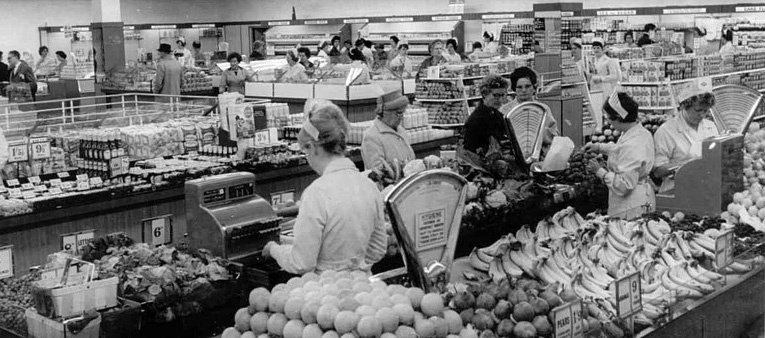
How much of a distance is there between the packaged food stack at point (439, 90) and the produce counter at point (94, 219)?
19.3 ft

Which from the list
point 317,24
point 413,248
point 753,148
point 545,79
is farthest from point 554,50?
point 317,24

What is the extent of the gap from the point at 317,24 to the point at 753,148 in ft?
67.2

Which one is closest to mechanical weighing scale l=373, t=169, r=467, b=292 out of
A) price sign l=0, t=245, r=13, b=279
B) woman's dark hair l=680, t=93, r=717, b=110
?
woman's dark hair l=680, t=93, r=717, b=110

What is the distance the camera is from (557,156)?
6102 millimetres

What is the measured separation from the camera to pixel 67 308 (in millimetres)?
3504

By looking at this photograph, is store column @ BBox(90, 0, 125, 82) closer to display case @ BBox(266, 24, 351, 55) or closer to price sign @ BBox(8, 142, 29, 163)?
price sign @ BBox(8, 142, 29, 163)

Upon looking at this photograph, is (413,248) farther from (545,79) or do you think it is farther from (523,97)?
(545,79)

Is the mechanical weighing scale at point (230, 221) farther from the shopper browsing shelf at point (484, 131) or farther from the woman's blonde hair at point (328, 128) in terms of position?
the shopper browsing shelf at point (484, 131)

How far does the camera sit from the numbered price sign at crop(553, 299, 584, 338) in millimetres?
3053

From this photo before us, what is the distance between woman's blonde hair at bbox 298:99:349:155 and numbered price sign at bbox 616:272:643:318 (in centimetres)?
114

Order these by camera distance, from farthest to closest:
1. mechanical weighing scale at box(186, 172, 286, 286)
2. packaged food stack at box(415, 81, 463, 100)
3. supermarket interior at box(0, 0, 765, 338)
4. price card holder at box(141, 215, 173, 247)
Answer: packaged food stack at box(415, 81, 463, 100) < price card holder at box(141, 215, 173, 247) < mechanical weighing scale at box(186, 172, 286, 286) < supermarket interior at box(0, 0, 765, 338)

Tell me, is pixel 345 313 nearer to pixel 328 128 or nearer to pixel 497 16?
pixel 328 128

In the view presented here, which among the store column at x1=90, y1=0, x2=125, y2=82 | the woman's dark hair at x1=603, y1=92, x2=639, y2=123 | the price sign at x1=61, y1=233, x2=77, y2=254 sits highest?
the store column at x1=90, y1=0, x2=125, y2=82

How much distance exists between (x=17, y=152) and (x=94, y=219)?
884mm
